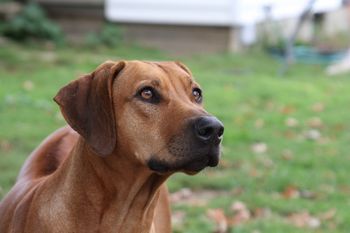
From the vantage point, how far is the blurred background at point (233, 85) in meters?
6.54

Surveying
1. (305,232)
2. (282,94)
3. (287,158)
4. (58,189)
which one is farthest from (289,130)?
(58,189)

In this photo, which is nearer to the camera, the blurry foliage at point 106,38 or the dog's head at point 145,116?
the dog's head at point 145,116

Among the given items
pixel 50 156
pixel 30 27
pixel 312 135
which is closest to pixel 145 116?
pixel 50 156

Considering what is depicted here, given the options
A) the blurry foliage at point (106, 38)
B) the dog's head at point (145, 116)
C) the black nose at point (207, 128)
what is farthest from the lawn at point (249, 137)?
the black nose at point (207, 128)

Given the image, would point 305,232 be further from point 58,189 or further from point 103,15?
point 103,15

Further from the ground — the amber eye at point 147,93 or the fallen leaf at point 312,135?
the amber eye at point 147,93

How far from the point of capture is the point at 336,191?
6941mm

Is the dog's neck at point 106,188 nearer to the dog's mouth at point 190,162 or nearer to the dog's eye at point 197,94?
the dog's mouth at point 190,162

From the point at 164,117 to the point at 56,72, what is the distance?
8150 mm

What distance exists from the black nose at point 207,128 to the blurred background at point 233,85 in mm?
2466

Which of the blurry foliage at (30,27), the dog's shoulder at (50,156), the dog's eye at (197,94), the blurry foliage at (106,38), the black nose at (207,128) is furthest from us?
the blurry foliage at (106,38)

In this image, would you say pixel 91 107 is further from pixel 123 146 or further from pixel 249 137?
pixel 249 137

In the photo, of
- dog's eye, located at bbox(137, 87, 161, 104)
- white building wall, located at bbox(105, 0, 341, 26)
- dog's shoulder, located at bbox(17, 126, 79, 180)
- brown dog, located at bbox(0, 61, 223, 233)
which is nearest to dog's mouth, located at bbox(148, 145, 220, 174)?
brown dog, located at bbox(0, 61, 223, 233)

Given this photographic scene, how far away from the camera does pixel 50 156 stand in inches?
178
